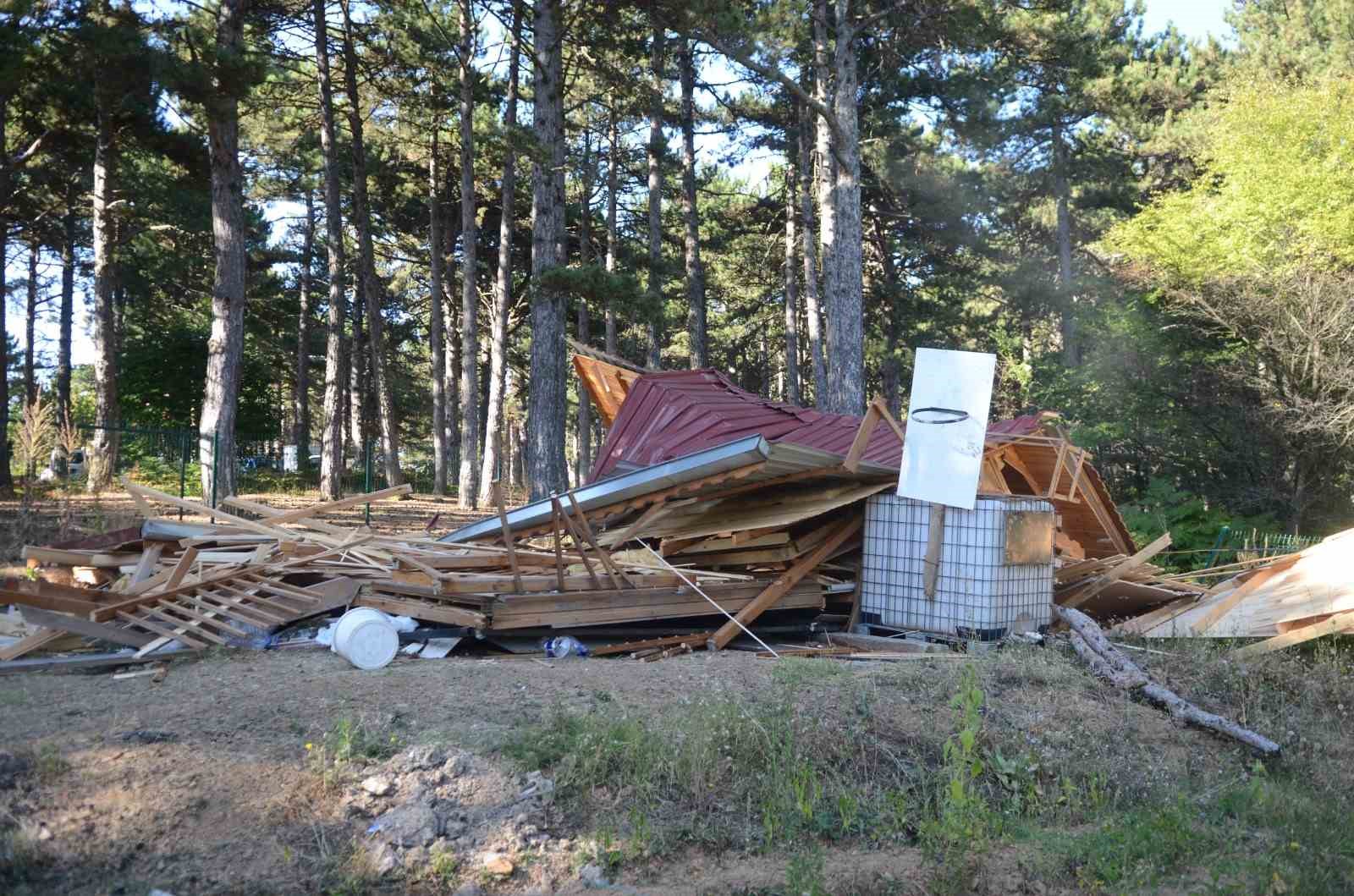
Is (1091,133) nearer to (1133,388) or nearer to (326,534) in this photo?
(1133,388)

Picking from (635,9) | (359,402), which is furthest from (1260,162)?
(359,402)

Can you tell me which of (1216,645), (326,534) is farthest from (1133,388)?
(326,534)

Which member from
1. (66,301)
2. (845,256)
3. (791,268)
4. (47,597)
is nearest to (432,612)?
(47,597)

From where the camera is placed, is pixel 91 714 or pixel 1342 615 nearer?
pixel 91 714

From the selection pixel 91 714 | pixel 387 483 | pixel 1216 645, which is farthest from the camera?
pixel 387 483

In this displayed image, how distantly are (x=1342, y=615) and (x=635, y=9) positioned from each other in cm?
1353

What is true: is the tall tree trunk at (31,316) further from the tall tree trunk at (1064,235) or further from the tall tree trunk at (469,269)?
the tall tree trunk at (1064,235)

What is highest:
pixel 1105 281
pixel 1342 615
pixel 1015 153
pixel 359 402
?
pixel 1015 153

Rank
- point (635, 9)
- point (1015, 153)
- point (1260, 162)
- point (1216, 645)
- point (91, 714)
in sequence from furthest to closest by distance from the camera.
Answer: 1. point (1015, 153)
2. point (1260, 162)
3. point (635, 9)
4. point (1216, 645)
5. point (91, 714)

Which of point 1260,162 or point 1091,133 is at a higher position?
point 1091,133

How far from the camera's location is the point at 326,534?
8.84 m

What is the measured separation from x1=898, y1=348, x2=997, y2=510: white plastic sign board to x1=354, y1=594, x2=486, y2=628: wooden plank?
335cm

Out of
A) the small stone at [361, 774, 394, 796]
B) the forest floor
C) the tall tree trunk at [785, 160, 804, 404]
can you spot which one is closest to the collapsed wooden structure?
the forest floor

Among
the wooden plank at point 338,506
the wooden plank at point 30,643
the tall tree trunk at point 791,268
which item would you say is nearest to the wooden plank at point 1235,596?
the wooden plank at point 338,506
